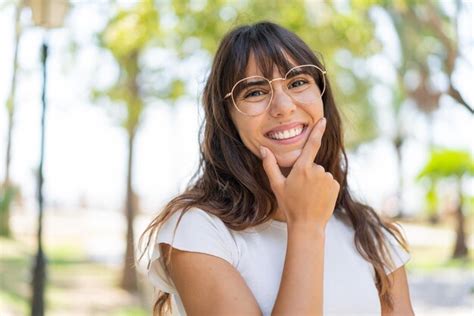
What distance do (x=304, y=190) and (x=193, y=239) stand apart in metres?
0.23

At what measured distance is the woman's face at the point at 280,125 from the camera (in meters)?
1.34

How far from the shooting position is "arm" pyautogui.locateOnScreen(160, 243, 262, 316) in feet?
3.99

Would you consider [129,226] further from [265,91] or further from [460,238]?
[265,91]

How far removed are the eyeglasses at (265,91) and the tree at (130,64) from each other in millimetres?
6041

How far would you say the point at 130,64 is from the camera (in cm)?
1004

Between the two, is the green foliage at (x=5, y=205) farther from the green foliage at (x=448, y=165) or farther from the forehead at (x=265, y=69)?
the forehead at (x=265, y=69)

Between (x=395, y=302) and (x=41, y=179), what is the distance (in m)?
4.21

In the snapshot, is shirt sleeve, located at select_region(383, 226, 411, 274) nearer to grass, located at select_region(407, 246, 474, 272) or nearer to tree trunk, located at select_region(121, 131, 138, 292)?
tree trunk, located at select_region(121, 131, 138, 292)

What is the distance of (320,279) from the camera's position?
47.8 inches

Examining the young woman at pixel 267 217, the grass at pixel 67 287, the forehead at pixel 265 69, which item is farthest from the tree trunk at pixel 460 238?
the forehead at pixel 265 69

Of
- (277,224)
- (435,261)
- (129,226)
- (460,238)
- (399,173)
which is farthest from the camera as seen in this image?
(399,173)

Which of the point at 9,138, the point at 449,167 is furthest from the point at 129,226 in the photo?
the point at 449,167

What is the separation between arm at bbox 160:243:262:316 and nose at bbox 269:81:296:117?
0.31m

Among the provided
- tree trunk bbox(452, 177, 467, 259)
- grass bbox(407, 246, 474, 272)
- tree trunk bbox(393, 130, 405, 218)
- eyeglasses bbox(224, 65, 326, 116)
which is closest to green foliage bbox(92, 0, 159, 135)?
grass bbox(407, 246, 474, 272)
